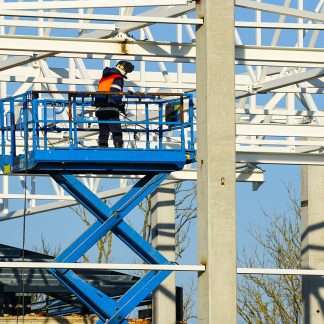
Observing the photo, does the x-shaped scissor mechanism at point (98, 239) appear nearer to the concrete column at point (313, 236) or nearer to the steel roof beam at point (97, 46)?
the steel roof beam at point (97, 46)

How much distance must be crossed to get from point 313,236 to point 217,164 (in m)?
15.3

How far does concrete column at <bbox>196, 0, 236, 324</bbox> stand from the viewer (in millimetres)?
18172

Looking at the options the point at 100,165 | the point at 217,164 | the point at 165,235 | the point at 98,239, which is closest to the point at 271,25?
the point at 217,164

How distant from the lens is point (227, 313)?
1816 centimetres

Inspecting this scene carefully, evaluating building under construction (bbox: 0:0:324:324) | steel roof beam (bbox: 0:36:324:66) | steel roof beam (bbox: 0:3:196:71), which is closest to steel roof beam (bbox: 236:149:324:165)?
building under construction (bbox: 0:0:324:324)

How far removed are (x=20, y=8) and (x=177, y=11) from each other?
3.56m

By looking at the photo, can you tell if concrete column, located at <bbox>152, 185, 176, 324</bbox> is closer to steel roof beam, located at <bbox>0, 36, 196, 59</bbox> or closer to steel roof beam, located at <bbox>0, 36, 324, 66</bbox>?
steel roof beam, located at <bbox>0, 36, 324, 66</bbox>

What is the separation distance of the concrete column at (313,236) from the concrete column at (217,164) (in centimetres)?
1447

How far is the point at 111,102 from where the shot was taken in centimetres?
2352

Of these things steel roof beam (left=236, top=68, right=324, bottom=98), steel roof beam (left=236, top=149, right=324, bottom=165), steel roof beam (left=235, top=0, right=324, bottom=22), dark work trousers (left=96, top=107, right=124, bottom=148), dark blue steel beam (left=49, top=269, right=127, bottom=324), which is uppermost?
steel roof beam (left=235, top=0, right=324, bottom=22)

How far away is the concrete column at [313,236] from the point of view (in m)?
32.9

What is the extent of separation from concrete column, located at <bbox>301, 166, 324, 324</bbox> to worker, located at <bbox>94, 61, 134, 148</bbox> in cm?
1015

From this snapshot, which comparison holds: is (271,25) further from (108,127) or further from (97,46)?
(108,127)

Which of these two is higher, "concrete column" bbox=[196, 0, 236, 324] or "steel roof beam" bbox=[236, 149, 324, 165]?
"steel roof beam" bbox=[236, 149, 324, 165]
